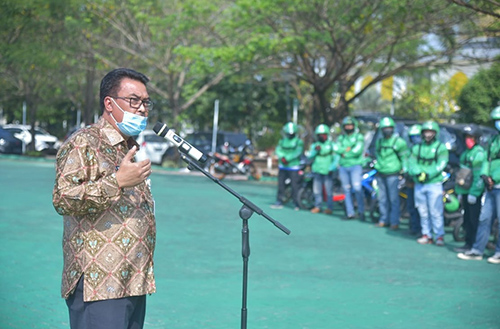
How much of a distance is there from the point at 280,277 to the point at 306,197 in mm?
7719

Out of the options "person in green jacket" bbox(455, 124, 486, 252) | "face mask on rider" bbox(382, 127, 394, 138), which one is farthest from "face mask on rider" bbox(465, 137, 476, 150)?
"face mask on rider" bbox(382, 127, 394, 138)

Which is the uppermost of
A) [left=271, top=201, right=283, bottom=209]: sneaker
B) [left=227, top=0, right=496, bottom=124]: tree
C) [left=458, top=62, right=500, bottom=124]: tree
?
[left=227, top=0, right=496, bottom=124]: tree

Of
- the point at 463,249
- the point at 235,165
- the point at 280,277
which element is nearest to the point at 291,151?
the point at 463,249

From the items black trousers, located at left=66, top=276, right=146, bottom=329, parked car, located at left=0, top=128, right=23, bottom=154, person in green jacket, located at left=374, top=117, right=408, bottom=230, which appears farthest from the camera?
parked car, located at left=0, top=128, right=23, bottom=154

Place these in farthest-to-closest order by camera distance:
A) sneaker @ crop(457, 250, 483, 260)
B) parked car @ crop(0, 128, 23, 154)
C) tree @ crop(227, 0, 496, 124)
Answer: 1. parked car @ crop(0, 128, 23, 154)
2. tree @ crop(227, 0, 496, 124)
3. sneaker @ crop(457, 250, 483, 260)

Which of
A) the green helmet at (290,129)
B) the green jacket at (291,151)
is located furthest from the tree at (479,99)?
the green helmet at (290,129)

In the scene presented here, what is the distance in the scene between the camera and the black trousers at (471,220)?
10648 millimetres

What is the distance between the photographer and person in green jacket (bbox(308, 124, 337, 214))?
1502 cm

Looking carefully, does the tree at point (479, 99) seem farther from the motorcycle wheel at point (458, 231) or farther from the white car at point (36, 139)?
the white car at point (36, 139)

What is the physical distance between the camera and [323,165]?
1502 centimetres

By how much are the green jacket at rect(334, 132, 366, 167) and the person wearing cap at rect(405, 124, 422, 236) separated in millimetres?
1643

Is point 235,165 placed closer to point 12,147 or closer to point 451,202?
point 451,202

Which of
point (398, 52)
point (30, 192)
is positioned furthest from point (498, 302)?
point (398, 52)

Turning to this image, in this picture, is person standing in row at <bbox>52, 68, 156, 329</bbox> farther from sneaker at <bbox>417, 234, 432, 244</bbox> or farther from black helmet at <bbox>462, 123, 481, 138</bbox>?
sneaker at <bbox>417, 234, 432, 244</bbox>
